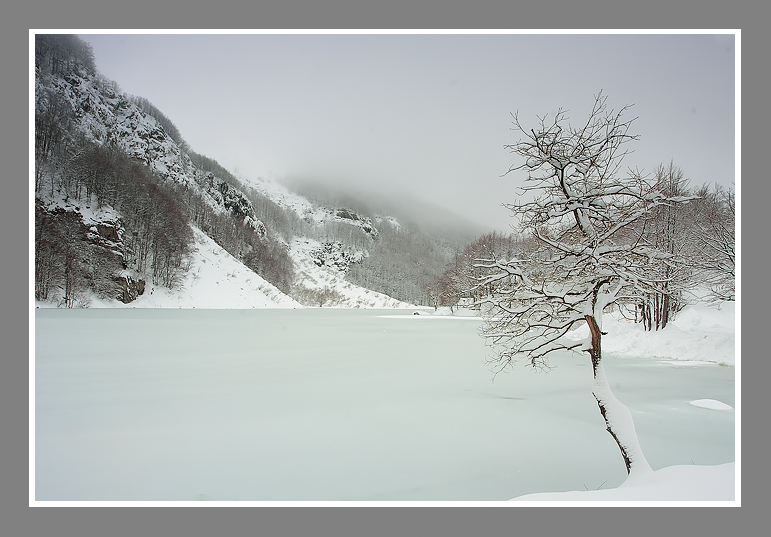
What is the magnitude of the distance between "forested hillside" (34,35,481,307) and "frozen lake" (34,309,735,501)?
12.6ft

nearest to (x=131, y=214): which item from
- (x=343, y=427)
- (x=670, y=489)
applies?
(x=343, y=427)

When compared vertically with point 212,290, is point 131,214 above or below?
above

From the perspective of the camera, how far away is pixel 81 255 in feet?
82.1

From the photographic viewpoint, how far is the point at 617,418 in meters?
4.00

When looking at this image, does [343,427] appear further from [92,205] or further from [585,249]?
[92,205]

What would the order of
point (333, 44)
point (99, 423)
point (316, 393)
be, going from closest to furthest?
point (333, 44), point (99, 423), point (316, 393)

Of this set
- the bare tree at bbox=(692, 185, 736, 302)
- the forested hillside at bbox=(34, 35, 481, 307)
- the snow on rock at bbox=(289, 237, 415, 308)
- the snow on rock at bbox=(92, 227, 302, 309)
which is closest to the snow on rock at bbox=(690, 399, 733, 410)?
the bare tree at bbox=(692, 185, 736, 302)

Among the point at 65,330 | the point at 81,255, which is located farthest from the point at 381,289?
the point at 65,330

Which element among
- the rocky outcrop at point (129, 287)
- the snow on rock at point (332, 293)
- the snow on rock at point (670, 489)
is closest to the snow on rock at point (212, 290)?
the rocky outcrop at point (129, 287)

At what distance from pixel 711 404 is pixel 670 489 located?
4.59 meters

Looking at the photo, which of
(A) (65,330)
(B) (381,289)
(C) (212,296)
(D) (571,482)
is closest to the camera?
(D) (571,482)

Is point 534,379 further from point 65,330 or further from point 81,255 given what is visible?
point 81,255

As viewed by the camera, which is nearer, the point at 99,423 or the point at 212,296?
the point at 99,423

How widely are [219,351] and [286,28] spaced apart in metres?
10.8
